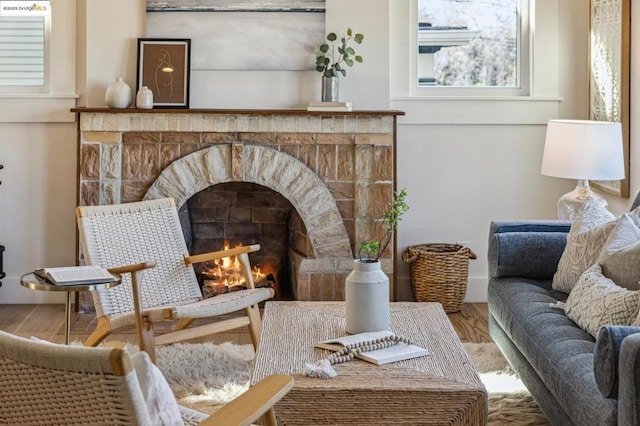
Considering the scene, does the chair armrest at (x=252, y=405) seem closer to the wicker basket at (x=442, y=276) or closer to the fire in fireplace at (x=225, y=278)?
the wicker basket at (x=442, y=276)

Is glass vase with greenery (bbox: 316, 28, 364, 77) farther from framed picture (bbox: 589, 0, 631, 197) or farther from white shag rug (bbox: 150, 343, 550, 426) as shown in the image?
white shag rug (bbox: 150, 343, 550, 426)

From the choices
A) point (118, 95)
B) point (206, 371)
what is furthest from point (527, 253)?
point (118, 95)

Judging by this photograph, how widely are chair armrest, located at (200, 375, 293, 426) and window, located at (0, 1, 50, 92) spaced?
3.75m

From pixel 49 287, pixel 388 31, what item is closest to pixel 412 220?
pixel 388 31

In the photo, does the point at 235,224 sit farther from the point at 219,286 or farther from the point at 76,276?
the point at 76,276

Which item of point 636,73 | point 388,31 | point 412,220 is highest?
point 388,31

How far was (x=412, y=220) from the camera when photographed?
554 centimetres

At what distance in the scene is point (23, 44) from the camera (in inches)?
214

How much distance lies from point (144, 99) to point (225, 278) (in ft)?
3.95

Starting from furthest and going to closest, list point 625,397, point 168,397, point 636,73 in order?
point 636,73 → point 625,397 → point 168,397

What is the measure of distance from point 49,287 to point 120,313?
2.17ft

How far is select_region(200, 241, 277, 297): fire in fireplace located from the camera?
555 cm

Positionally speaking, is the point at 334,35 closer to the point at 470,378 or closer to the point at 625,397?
the point at 470,378

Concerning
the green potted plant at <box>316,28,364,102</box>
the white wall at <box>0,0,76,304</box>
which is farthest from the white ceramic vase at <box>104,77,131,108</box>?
the green potted plant at <box>316,28,364,102</box>
